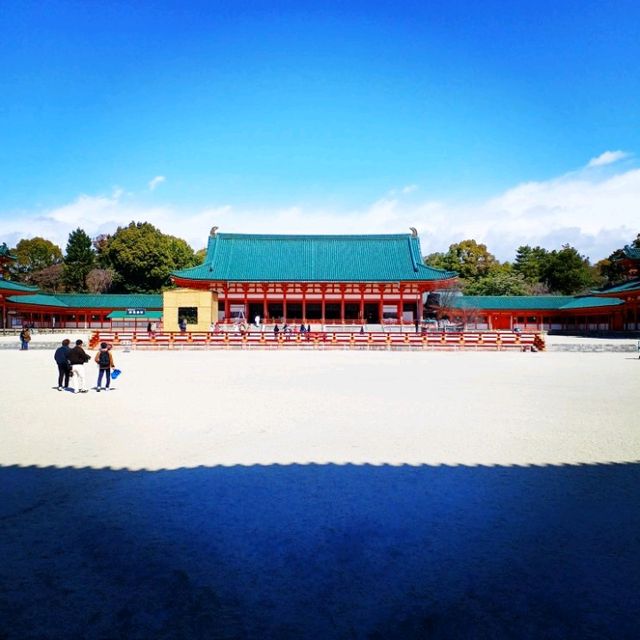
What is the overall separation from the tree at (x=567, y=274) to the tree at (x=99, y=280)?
2308 inches

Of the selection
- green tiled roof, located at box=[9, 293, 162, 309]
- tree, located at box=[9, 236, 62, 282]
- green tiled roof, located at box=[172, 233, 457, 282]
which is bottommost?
green tiled roof, located at box=[9, 293, 162, 309]

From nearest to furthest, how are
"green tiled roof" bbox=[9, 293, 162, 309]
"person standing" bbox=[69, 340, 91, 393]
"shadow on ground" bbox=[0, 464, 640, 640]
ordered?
"shadow on ground" bbox=[0, 464, 640, 640], "person standing" bbox=[69, 340, 91, 393], "green tiled roof" bbox=[9, 293, 162, 309]

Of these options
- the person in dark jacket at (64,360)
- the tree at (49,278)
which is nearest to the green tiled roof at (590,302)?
the person in dark jacket at (64,360)

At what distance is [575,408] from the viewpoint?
9.09 metres

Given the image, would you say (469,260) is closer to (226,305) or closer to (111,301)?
(226,305)

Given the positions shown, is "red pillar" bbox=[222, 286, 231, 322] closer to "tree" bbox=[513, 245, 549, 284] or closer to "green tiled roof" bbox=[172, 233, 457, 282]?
"green tiled roof" bbox=[172, 233, 457, 282]

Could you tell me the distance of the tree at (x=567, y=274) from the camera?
61.0 meters

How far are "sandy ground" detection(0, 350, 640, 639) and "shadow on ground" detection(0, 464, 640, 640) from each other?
0.06 ft

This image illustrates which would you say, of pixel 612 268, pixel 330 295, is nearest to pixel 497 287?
pixel 612 268

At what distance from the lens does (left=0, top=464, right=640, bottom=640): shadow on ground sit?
2850 millimetres

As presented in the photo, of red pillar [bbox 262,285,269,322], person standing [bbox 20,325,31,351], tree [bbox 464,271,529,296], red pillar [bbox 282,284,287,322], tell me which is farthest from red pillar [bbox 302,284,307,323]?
tree [bbox 464,271,529,296]

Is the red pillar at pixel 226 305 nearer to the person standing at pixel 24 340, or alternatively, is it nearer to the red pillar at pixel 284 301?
the red pillar at pixel 284 301

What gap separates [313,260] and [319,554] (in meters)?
36.5

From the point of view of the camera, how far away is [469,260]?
212ft
